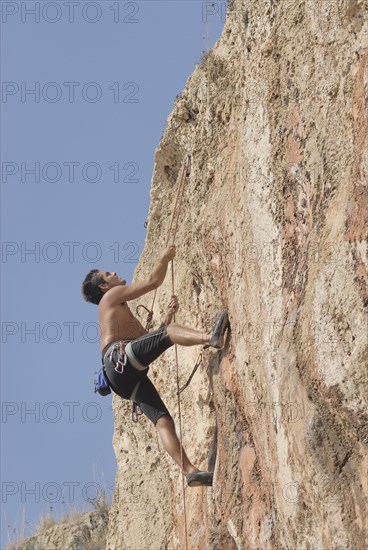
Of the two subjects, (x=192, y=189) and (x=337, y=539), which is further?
(x=192, y=189)

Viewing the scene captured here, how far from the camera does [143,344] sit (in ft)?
36.9

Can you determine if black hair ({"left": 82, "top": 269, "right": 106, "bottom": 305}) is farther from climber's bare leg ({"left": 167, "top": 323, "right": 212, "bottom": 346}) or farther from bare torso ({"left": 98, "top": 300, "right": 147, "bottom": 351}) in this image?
climber's bare leg ({"left": 167, "top": 323, "right": 212, "bottom": 346})

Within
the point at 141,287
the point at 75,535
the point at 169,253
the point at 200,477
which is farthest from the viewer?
the point at 75,535

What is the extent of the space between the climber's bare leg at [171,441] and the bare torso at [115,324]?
89cm

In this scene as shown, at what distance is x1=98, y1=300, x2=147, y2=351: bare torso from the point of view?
38.6 ft

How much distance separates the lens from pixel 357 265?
856 cm

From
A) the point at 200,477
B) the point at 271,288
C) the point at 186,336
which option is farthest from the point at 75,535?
the point at 271,288

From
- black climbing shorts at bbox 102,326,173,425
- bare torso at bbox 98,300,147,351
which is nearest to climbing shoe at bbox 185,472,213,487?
black climbing shorts at bbox 102,326,173,425

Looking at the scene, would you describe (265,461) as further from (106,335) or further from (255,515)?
(106,335)

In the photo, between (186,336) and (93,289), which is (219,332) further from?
(93,289)

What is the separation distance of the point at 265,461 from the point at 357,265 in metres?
2.19

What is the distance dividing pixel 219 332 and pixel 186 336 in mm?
291

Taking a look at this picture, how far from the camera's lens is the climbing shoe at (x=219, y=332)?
35.7 ft

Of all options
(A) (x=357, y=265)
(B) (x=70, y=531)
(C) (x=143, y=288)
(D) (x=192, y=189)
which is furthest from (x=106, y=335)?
(B) (x=70, y=531)
